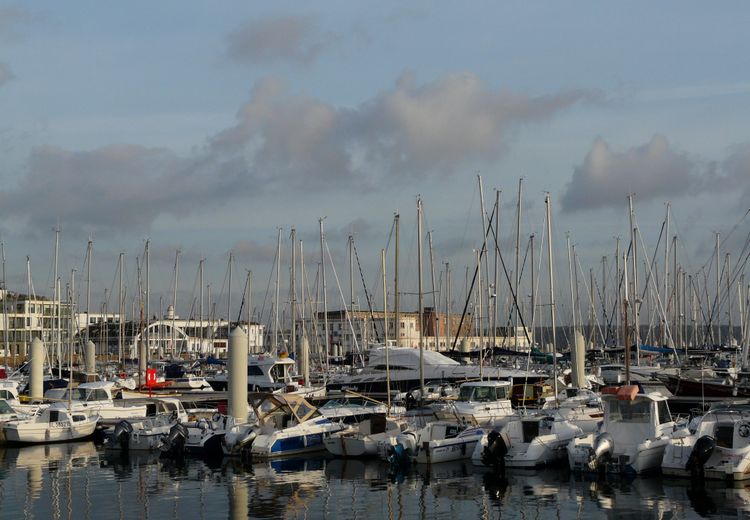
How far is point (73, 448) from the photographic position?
42.8 metres

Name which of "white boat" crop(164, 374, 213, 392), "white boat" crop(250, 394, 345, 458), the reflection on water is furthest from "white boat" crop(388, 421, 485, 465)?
"white boat" crop(164, 374, 213, 392)

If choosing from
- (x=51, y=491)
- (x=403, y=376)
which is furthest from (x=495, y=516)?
(x=403, y=376)

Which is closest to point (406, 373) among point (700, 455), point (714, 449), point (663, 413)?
point (663, 413)

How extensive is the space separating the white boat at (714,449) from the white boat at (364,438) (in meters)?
10.4

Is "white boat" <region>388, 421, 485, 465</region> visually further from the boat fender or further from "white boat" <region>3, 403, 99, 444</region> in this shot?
"white boat" <region>3, 403, 99, 444</region>

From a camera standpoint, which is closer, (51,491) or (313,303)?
(51,491)

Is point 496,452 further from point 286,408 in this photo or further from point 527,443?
point 286,408

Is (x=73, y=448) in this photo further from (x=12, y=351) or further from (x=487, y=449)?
(x=12, y=351)

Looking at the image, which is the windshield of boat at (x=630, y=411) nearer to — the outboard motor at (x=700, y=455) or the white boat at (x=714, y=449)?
the white boat at (x=714, y=449)

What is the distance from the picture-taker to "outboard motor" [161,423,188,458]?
3931 centimetres

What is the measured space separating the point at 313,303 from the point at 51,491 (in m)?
52.1

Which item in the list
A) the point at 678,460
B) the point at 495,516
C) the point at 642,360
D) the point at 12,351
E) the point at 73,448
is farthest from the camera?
the point at 12,351

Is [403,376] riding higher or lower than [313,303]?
lower

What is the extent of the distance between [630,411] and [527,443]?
382 cm
